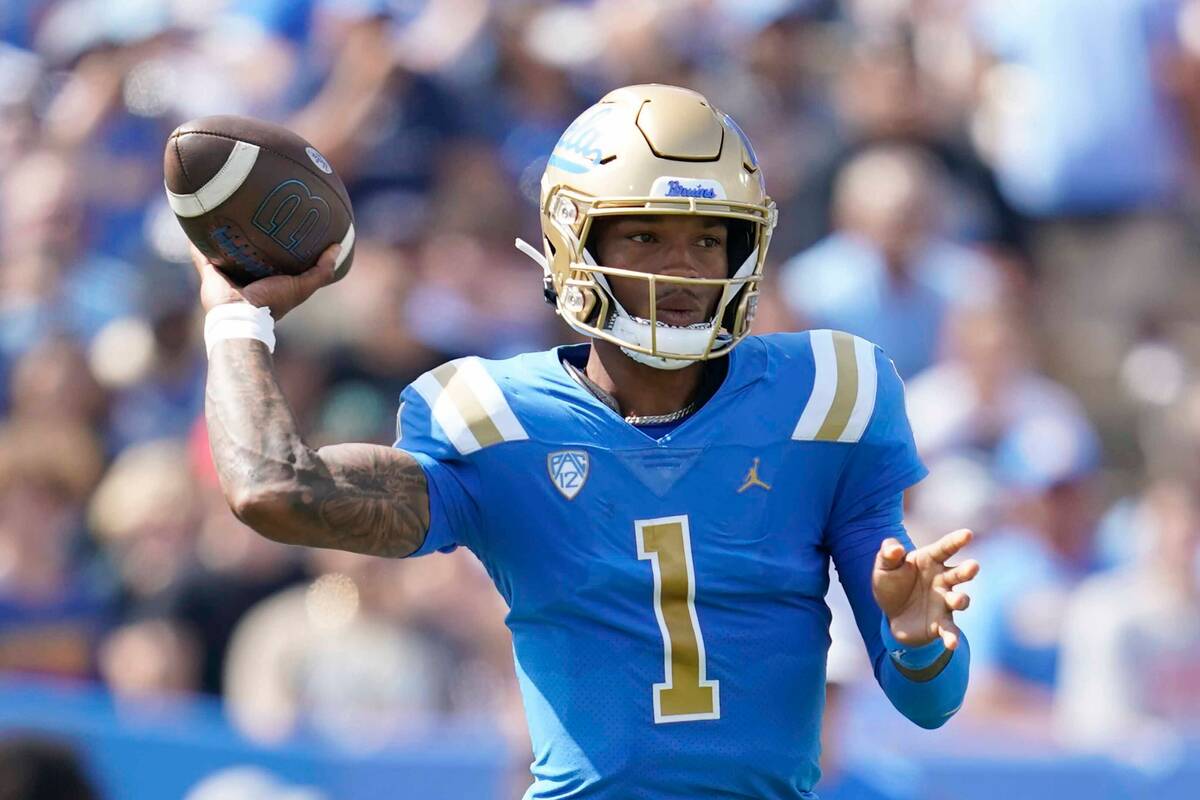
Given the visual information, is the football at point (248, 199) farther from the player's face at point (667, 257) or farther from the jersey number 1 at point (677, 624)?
the jersey number 1 at point (677, 624)

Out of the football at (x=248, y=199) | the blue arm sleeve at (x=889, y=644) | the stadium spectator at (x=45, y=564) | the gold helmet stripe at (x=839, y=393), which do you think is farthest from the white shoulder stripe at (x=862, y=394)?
the stadium spectator at (x=45, y=564)

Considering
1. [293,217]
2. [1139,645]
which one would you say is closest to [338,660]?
[1139,645]

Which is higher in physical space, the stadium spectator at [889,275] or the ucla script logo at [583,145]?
the ucla script logo at [583,145]

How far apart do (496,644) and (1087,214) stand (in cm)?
370

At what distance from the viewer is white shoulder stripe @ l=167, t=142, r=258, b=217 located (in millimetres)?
3711

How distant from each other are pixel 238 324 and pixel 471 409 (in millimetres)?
439

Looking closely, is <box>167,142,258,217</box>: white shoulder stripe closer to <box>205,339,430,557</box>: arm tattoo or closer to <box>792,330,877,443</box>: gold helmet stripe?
<box>205,339,430,557</box>: arm tattoo

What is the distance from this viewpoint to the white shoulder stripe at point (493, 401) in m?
3.59

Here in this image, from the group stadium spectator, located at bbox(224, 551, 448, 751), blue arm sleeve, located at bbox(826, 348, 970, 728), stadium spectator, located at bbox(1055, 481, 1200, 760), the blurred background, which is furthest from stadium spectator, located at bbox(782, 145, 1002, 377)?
blue arm sleeve, located at bbox(826, 348, 970, 728)

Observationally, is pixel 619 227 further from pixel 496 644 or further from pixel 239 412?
pixel 496 644

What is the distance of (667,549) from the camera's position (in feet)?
11.5

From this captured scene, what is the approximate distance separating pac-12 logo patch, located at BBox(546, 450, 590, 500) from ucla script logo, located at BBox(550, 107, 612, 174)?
53cm

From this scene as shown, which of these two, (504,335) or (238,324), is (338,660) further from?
(238,324)

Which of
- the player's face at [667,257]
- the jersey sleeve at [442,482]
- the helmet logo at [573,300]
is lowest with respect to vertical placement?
the jersey sleeve at [442,482]
